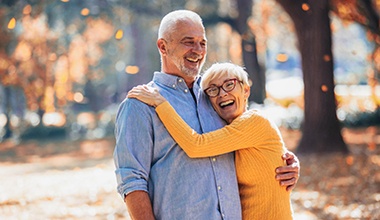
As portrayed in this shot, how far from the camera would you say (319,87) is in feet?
46.6

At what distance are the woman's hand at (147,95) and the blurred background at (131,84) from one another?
4739mm

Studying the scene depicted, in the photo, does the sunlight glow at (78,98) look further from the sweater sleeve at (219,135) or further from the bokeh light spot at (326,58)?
the sweater sleeve at (219,135)

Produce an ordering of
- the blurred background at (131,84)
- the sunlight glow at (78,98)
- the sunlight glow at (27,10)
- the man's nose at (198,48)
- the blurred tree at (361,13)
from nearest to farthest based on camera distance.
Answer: the man's nose at (198,48) < the blurred background at (131,84) < the sunlight glow at (27,10) < the blurred tree at (361,13) < the sunlight glow at (78,98)

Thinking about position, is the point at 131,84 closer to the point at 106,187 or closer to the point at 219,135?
the point at 106,187

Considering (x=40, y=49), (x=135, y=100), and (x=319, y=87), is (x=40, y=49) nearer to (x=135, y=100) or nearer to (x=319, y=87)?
(x=319, y=87)

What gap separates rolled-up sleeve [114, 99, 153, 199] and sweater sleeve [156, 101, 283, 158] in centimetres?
10

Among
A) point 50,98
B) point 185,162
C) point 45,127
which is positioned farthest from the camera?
point 50,98

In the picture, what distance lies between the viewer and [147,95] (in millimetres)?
3184

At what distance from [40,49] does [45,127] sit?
380 centimetres

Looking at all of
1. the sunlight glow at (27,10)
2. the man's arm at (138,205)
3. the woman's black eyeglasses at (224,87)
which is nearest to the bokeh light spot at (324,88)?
the sunlight glow at (27,10)

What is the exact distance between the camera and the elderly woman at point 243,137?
3148 mm

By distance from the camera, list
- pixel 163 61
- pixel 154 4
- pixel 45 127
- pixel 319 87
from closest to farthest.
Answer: pixel 163 61
pixel 319 87
pixel 154 4
pixel 45 127

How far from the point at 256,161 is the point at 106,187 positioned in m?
9.20

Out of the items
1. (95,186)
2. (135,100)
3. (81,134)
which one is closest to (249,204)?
(135,100)
